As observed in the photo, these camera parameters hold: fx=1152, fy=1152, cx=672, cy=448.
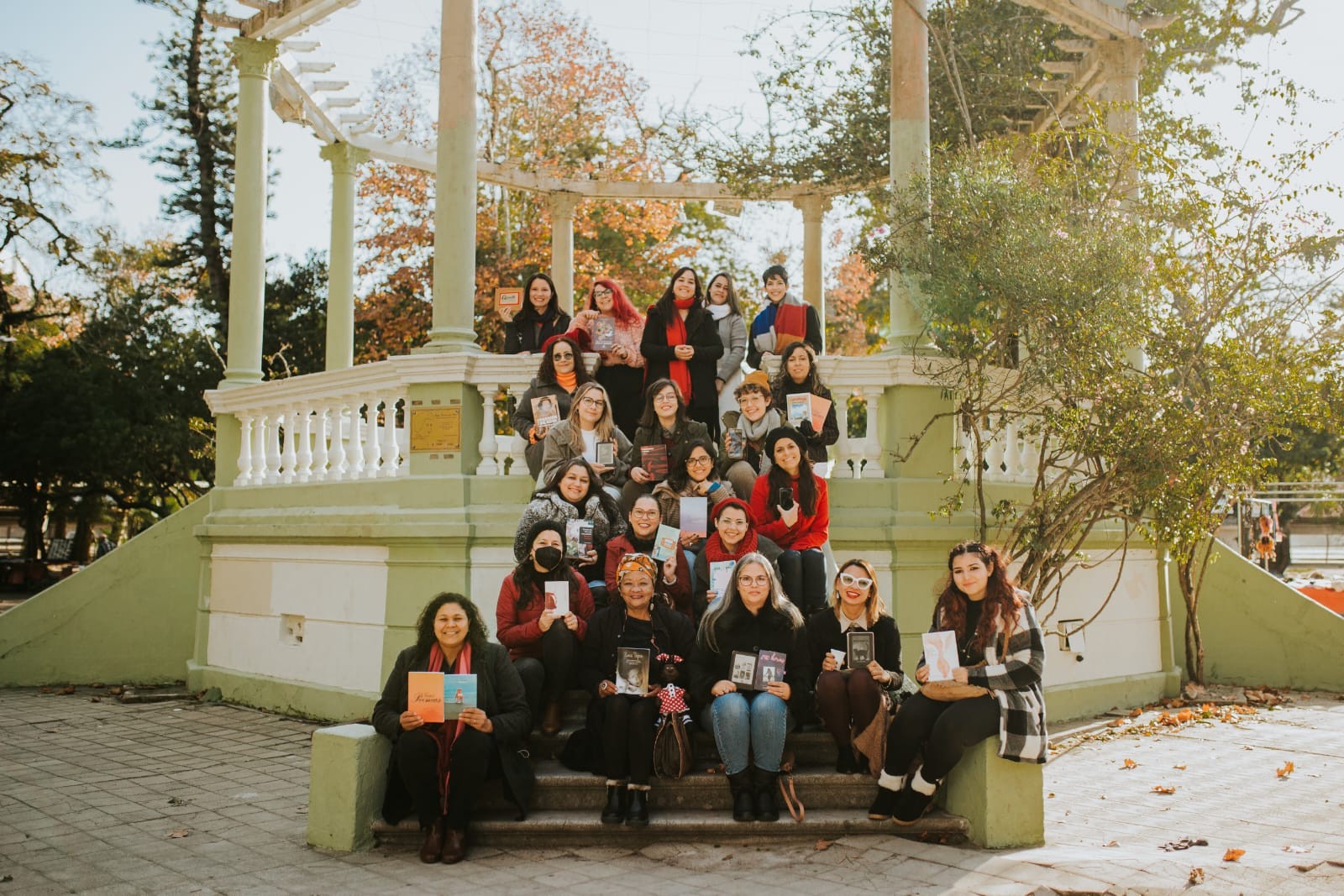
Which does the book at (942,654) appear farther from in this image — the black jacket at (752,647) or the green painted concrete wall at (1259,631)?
the green painted concrete wall at (1259,631)

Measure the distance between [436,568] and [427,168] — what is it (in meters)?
7.09

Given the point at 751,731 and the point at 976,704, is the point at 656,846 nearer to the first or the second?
the point at 751,731

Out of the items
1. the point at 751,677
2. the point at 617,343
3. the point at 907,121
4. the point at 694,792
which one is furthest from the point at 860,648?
the point at 907,121

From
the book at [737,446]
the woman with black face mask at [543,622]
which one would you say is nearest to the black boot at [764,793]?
the woman with black face mask at [543,622]

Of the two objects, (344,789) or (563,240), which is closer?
(344,789)

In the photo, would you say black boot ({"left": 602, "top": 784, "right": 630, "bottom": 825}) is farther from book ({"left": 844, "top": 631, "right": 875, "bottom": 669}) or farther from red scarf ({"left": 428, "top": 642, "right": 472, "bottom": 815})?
book ({"left": 844, "top": 631, "right": 875, "bottom": 669})

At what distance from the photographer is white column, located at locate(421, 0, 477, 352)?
9250 mm

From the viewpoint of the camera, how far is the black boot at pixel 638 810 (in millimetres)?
5914

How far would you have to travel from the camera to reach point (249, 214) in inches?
464

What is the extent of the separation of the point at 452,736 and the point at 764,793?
5.42 ft

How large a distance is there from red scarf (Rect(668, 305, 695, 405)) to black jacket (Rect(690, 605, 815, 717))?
280 cm

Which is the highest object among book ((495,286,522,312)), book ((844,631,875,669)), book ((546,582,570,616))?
book ((495,286,522,312))

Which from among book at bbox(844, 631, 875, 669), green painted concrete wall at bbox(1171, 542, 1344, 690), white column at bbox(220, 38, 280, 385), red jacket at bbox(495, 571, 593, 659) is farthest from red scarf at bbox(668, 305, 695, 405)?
green painted concrete wall at bbox(1171, 542, 1344, 690)

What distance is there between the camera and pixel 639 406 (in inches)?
361
